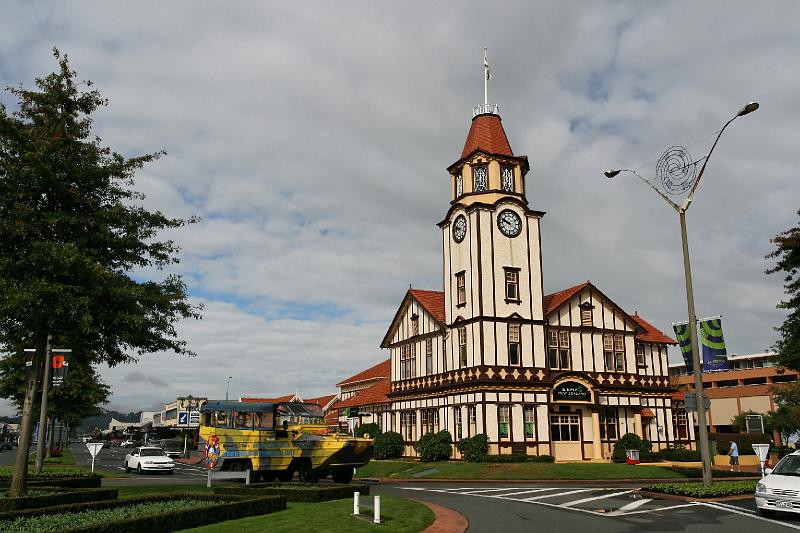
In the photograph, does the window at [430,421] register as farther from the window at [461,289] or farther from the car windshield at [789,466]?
the car windshield at [789,466]

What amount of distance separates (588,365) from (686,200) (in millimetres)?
24946

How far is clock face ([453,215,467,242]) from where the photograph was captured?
144 ft

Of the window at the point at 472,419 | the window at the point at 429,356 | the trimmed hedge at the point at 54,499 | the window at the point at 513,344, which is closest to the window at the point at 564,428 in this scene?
the window at the point at 513,344

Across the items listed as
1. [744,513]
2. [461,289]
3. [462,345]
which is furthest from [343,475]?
[461,289]

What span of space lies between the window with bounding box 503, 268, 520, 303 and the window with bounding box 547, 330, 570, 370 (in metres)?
3.80

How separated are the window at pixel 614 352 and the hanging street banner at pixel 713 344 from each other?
7339mm

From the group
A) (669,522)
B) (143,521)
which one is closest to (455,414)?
(669,522)

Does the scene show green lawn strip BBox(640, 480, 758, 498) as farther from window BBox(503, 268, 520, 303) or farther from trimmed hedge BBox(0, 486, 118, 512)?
window BBox(503, 268, 520, 303)

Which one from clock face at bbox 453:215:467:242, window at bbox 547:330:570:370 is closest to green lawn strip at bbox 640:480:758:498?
window at bbox 547:330:570:370

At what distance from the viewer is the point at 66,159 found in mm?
18906

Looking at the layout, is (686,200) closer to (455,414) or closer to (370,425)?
(455,414)

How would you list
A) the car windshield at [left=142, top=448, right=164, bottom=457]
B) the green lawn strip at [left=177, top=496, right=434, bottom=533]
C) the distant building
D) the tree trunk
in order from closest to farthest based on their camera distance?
the green lawn strip at [left=177, top=496, right=434, bottom=533] < the tree trunk < the car windshield at [left=142, top=448, right=164, bottom=457] < the distant building

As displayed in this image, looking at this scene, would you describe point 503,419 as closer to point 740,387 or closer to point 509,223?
point 509,223

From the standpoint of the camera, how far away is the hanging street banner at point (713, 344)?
A: 36719 millimetres
